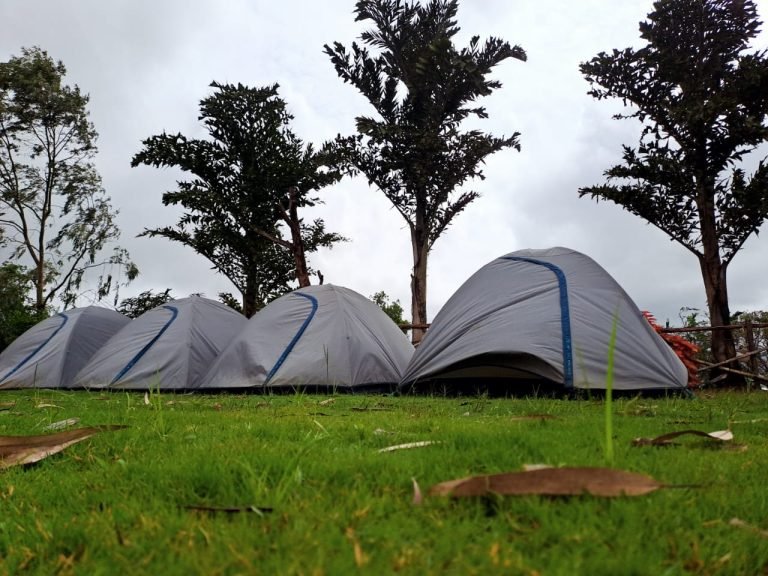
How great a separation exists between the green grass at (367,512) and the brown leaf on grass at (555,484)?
1.1 inches

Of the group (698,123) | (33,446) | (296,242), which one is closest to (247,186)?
(296,242)

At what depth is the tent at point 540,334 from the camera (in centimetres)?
593

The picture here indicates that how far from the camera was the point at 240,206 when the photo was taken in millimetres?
16906

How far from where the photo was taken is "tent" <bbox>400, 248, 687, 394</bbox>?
593cm

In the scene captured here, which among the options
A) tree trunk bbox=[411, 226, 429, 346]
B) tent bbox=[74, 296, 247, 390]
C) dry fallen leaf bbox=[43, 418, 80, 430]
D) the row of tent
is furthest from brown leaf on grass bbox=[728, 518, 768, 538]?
tree trunk bbox=[411, 226, 429, 346]

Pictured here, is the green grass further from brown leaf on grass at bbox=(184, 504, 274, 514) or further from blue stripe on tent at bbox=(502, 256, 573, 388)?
blue stripe on tent at bbox=(502, 256, 573, 388)

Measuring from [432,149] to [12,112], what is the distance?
70.1 ft

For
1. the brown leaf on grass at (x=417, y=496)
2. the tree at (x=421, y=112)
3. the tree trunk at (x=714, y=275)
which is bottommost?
the brown leaf on grass at (x=417, y=496)

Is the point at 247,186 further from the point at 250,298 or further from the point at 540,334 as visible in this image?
the point at 540,334

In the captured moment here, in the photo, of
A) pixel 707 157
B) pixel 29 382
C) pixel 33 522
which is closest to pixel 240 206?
pixel 29 382

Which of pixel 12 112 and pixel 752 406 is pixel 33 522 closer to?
pixel 752 406

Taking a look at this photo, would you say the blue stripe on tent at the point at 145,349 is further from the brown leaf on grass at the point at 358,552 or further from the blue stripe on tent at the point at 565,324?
the brown leaf on grass at the point at 358,552

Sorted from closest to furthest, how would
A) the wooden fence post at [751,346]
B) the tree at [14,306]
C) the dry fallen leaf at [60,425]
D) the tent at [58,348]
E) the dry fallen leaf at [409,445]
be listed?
the dry fallen leaf at [409,445], the dry fallen leaf at [60,425], the tent at [58,348], the wooden fence post at [751,346], the tree at [14,306]

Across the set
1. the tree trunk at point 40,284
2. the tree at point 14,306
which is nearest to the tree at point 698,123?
the tree at point 14,306
